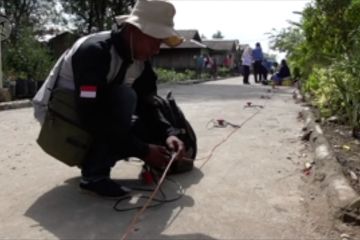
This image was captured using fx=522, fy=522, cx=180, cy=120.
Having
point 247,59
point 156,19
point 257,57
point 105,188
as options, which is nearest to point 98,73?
point 156,19

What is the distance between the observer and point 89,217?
3092 millimetres

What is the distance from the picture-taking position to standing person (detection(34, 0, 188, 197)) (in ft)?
10.3

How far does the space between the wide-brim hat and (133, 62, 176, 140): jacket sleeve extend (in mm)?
582

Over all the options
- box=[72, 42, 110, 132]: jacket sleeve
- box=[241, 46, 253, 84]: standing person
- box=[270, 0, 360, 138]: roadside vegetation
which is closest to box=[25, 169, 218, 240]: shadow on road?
box=[72, 42, 110, 132]: jacket sleeve

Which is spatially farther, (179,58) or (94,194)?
(179,58)

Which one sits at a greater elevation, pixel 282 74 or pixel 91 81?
pixel 91 81

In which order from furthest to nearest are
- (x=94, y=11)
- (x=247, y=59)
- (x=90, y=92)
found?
(x=94, y=11) < (x=247, y=59) < (x=90, y=92)

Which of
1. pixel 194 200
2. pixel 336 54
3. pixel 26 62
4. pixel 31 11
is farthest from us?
pixel 31 11

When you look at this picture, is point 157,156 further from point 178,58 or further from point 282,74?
point 178,58

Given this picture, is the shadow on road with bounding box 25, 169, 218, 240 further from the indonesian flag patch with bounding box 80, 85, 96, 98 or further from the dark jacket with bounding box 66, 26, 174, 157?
the indonesian flag patch with bounding box 80, 85, 96, 98

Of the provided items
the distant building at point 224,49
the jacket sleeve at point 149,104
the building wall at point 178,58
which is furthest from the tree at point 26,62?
the distant building at point 224,49

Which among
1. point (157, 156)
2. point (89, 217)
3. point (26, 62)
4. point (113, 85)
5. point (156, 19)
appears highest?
point (156, 19)

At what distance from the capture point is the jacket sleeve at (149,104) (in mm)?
3801

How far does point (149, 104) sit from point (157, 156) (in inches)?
30.0
